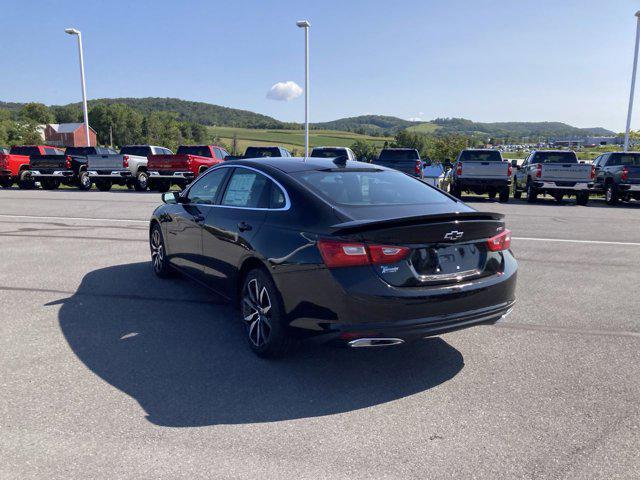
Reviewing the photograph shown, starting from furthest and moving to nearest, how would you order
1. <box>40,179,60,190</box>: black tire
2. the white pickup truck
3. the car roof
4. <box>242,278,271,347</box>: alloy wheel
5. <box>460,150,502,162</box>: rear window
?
1. <box>40,179,60,190</box>: black tire
2. the white pickup truck
3. <box>460,150,502,162</box>: rear window
4. the car roof
5. <box>242,278,271,347</box>: alloy wheel

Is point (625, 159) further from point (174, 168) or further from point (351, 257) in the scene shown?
point (351, 257)

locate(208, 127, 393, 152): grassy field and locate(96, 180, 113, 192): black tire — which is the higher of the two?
locate(208, 127, 393, 152): grassy field

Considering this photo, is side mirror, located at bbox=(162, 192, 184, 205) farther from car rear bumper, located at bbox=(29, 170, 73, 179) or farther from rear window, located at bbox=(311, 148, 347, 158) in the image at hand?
car rear bumper, located at bbox=(29, 170, 73, 179)

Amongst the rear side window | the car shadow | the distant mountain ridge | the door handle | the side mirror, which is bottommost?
the car shadow

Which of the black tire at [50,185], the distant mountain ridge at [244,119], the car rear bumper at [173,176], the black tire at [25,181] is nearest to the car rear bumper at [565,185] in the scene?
the car rear bumper at [173,176]

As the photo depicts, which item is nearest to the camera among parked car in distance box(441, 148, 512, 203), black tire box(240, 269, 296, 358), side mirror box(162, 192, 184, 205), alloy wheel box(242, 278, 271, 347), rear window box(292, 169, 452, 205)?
black tire box(240, 269, 296, 358)

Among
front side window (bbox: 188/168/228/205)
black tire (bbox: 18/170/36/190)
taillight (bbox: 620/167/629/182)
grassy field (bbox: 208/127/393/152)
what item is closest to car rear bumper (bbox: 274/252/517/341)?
front side window (bbox: 188/168/228/205)

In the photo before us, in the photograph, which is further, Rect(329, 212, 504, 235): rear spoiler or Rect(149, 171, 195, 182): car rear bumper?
Rect(149, 171, 195, 182): car rear bumper

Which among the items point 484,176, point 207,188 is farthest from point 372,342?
point 484,176

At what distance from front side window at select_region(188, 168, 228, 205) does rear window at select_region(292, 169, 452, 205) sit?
121cm

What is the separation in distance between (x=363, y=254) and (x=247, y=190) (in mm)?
1694

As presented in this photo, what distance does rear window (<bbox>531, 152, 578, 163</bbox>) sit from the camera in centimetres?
2049

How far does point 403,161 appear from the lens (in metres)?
21.0

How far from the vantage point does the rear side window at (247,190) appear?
14.7 ft
